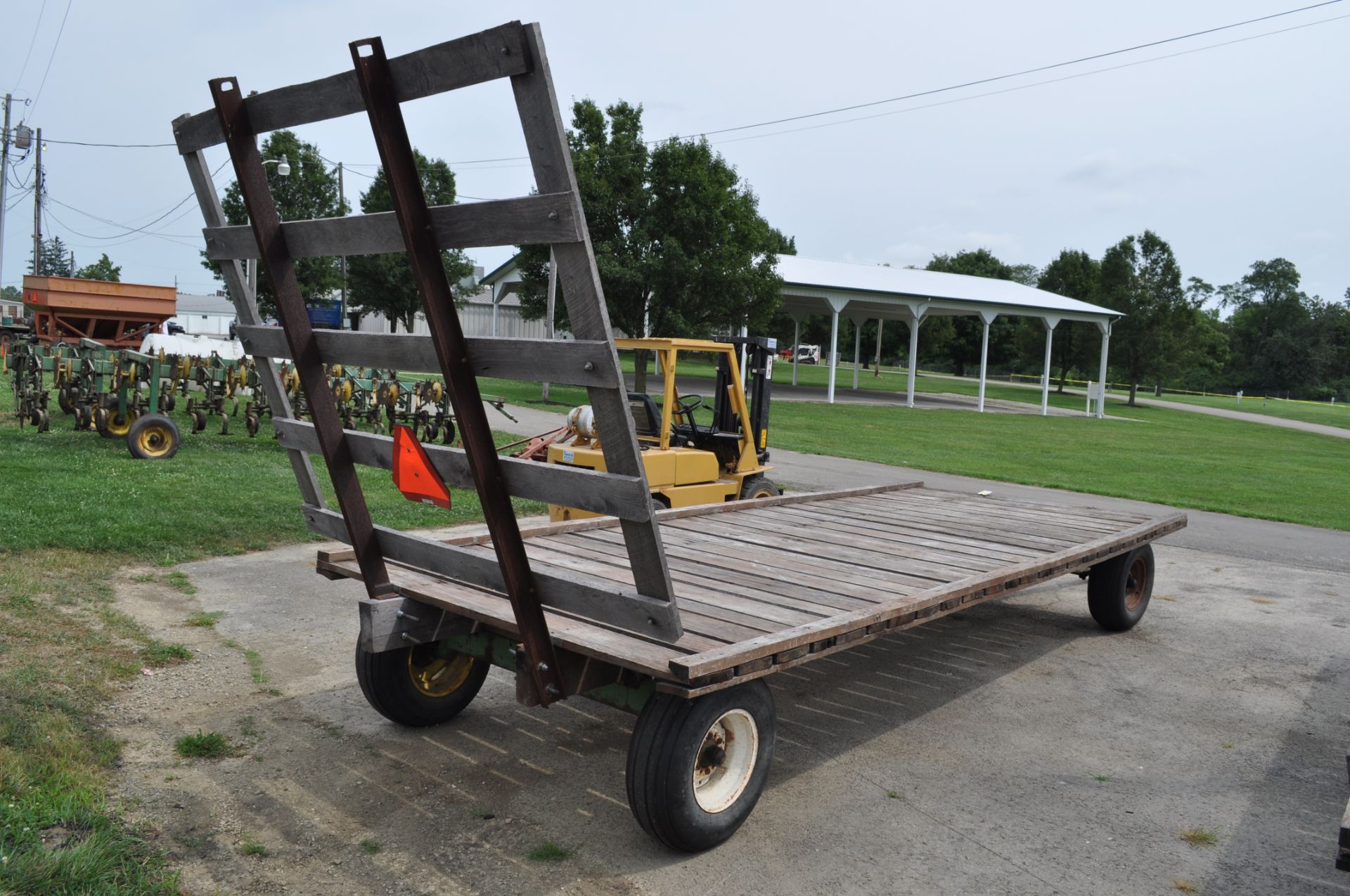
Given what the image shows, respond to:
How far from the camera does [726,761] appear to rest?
378 cm

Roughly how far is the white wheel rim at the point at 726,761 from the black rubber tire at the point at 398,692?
1360 millimetres

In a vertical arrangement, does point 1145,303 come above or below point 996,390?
above

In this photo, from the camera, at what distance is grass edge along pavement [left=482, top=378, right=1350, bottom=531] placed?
16188mm

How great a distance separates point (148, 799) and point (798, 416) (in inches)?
987

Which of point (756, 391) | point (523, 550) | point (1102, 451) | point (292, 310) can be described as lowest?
point (1102, 451)

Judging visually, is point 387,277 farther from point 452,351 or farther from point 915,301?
point 452,351

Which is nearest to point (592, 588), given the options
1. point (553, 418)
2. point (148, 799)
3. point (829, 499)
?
point (148, 799)

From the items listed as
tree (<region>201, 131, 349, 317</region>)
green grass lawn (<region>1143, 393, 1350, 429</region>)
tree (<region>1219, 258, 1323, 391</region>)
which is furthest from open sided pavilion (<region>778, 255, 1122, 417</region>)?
tree (<region>1219, 258, 1323, 391</region>)

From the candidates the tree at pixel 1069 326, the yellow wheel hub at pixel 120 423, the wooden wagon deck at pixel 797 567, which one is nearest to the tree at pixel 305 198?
the yellow wheel hub at pixel 120 423

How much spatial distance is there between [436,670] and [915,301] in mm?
32658

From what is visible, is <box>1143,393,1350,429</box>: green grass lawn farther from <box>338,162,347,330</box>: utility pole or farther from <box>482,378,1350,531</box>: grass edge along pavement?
<box>338,162,347,330</box>: utility pole

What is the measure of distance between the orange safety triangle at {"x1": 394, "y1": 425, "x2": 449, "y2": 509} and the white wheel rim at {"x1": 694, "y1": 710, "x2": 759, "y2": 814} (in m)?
1.29

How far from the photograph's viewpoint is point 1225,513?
46.1ft

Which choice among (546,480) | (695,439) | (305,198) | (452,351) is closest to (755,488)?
(695,439)
